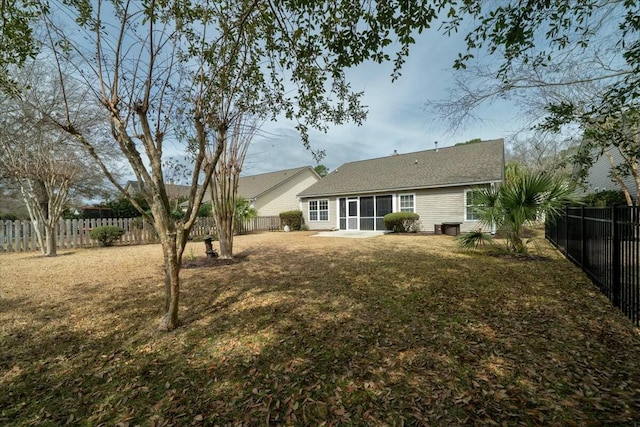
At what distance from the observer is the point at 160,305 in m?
4.53

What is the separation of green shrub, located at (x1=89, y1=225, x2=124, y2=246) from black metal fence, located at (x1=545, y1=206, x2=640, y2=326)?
51.6 ft

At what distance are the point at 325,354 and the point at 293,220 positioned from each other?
60.2 ft

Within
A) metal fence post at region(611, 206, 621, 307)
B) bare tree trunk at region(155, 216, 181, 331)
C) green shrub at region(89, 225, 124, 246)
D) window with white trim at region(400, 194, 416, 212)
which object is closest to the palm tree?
metal fence post at region(611, 206, 621, 307)

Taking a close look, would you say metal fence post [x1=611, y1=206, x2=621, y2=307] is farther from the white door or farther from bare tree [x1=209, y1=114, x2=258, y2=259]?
the white door

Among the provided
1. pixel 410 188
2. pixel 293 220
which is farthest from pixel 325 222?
pixel 410 188

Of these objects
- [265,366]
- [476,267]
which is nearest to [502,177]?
[476,267]

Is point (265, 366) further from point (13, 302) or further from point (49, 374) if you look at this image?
point (13, 302)

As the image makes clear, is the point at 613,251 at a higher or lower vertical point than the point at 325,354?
higher

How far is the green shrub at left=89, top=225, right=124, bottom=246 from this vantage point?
11.9 metres

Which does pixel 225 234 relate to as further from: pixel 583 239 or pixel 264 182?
pixel 264 182

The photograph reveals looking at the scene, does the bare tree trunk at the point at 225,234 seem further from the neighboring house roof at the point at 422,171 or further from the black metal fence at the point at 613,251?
the neighboring house roof at the point at 422,171

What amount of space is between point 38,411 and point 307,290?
3.58 meters

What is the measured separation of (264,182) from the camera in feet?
90.8

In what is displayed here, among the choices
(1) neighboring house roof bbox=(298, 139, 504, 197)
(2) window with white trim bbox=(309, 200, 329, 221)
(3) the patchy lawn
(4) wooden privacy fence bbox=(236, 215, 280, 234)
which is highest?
(1) neighboring house roof bbox=(298, 139, 504, 197)
